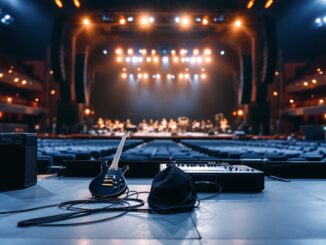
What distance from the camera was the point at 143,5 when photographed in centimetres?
1412

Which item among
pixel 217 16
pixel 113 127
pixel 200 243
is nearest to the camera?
pixel 200 243

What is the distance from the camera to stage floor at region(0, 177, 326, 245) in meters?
1.19

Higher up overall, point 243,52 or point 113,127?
point 243,52

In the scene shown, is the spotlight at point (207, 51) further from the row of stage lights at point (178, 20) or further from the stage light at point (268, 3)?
the stage light at point (268, 3)

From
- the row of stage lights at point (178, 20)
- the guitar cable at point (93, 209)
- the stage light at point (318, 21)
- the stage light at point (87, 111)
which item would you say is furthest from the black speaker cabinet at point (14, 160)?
the stage light at point (87, 111)

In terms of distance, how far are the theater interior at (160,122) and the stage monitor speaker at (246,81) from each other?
6 centimetres

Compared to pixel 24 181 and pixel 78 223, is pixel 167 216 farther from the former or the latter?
pixel 24 181

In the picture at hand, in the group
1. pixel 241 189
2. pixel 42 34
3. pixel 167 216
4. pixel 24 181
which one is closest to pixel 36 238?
pixel 167 216

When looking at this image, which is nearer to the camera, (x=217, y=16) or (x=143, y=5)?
(x=143, y=5)

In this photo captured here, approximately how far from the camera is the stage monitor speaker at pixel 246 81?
16953mm

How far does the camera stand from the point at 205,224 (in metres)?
1.38

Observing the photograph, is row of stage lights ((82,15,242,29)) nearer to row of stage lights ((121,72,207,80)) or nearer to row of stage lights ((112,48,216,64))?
row of stage lights ((112,48,216,64))

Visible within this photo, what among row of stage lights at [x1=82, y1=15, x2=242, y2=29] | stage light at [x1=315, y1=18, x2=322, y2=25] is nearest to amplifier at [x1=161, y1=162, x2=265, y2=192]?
row of stage lights at [x1=82, y1=15, x2=242, y2=29]

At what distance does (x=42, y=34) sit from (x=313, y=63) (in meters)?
16.2
